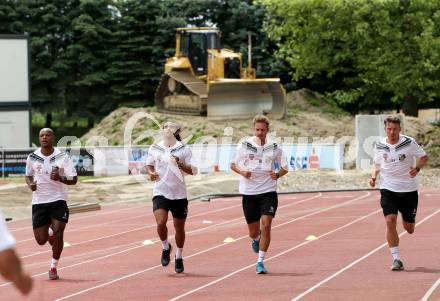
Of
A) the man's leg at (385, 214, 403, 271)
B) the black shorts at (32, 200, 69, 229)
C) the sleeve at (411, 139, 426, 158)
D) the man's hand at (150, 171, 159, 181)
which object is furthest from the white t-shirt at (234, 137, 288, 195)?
the black shorts at (32, 200, 69, 229)

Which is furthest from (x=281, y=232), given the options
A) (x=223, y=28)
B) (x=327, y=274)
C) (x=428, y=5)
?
(x=223, y=28)

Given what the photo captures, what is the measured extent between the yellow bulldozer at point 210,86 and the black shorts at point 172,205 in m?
32.9

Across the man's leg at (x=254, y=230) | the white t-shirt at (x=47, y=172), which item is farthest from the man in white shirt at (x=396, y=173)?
the white t-shirt at (x=47, y=172)

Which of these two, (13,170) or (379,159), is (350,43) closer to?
(13,170)

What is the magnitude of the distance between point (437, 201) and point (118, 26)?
140 feet

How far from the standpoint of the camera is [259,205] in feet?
39.7

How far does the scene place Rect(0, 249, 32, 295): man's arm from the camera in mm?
4016

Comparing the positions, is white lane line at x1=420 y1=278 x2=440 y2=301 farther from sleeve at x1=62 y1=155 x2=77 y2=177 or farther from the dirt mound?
the dirt mound

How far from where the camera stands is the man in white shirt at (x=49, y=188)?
1194 cm

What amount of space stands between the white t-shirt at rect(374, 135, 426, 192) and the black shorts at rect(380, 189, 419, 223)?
58mm

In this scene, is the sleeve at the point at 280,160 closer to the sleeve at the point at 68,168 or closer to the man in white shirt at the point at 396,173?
the man in white shirt at the point at 396,173

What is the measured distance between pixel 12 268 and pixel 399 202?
857 centimetres

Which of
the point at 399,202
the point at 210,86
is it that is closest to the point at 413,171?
the point at 399,202

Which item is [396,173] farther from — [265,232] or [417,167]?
[265,232]
